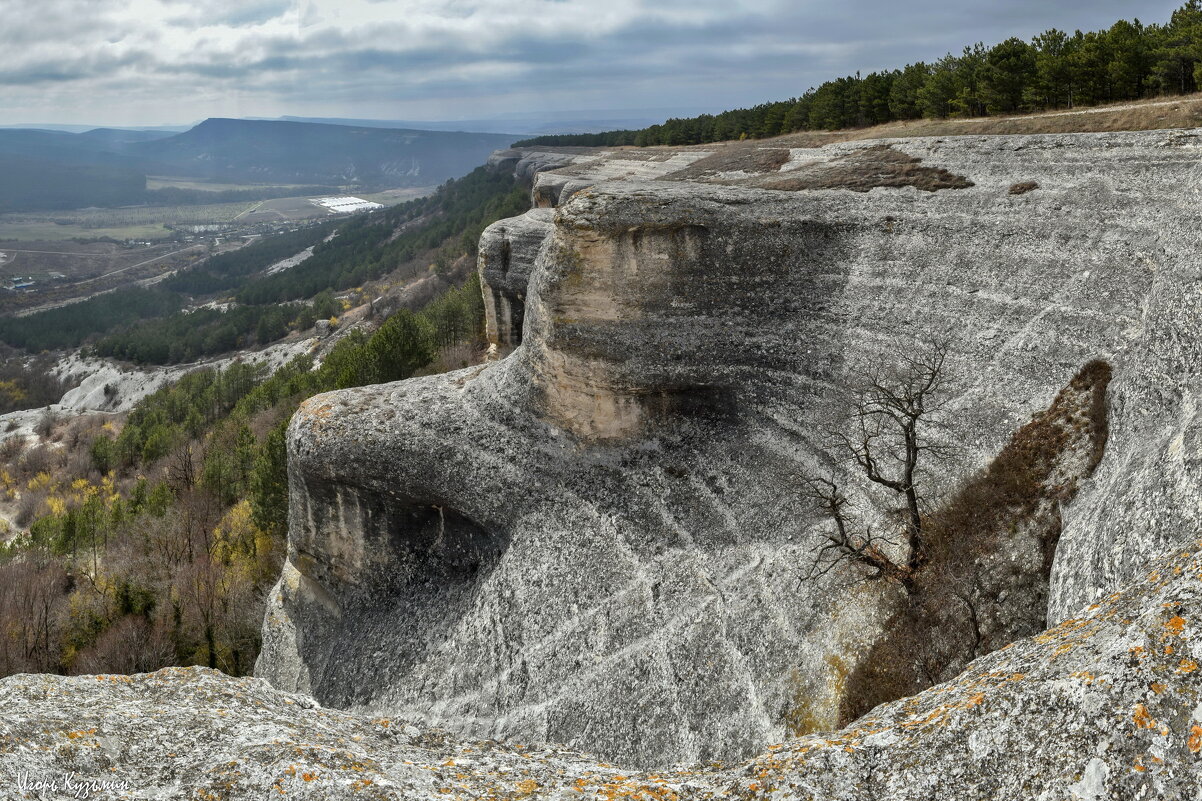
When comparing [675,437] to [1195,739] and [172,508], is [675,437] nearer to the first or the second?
[1195,739]

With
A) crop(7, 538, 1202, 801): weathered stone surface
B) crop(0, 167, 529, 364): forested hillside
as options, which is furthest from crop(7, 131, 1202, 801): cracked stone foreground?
crop(0, 167, 529, 364): forested hillside

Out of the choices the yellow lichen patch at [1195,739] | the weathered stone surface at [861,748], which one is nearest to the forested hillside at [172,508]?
the weathered stone surface at [861,748]

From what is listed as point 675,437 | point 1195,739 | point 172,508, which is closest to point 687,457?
point 675,437

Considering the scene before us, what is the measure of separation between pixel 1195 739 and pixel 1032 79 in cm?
4083

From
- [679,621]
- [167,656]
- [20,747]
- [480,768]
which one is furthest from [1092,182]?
[167,656]

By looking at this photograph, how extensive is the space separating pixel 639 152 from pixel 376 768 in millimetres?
68775

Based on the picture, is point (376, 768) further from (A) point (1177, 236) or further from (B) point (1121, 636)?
(A) point (1177, 236)

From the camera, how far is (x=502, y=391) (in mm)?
24984

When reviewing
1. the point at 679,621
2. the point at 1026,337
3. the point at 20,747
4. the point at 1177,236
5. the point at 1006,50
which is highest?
the point at 1006,50

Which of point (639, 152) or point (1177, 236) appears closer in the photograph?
point (1177, 236)

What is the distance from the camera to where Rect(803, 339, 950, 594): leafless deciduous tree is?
16328mm

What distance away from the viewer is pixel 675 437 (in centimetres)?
2397

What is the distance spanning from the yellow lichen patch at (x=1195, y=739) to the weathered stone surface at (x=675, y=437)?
10438mm

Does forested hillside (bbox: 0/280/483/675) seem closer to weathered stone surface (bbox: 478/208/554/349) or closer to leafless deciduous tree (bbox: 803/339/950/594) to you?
weathered stone surface (bbox: 478/208/554/349)
